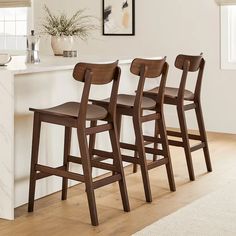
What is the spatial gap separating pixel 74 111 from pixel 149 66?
76cm

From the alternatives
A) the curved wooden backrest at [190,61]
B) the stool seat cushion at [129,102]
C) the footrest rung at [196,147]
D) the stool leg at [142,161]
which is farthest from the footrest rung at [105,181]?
the curved wooden backrest at [190,61]

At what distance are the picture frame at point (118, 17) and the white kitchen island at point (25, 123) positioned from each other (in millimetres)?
2806

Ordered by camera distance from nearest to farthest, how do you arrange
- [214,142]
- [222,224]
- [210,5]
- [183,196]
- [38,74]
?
[222,224]
[38,74]
[183,196]
[214,142]
[210,5]

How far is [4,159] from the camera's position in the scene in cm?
372

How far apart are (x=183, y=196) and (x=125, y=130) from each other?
3.41 ft

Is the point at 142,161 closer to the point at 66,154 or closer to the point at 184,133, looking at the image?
the point at 66,154

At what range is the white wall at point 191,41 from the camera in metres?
6.83

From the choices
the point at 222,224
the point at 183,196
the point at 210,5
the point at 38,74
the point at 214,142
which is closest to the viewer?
the point at 222,224

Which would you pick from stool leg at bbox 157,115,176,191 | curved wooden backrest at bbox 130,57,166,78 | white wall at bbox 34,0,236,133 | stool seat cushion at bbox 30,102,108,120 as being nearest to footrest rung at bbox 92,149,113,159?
stool seat cushion at bbox 30,102,108,120

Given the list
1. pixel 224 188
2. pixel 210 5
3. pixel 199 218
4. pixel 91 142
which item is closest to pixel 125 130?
pixel 91 142

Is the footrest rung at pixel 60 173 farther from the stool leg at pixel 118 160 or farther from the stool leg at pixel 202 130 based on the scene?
the stool leg at pixel 202 130

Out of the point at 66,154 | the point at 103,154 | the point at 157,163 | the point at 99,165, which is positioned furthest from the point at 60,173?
the point at 157,163

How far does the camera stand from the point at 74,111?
3732 mm

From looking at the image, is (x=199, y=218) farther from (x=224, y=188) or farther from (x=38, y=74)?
(x=38, y=74)
